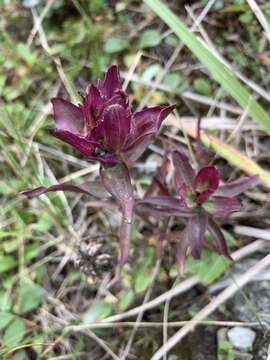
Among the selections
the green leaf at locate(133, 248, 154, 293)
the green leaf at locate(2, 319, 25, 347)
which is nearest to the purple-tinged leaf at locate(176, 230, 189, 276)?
the green leaf at locate(133, 248, 154, 293)

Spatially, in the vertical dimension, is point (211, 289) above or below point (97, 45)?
below

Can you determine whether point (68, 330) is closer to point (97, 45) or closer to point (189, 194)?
point (189, 194)

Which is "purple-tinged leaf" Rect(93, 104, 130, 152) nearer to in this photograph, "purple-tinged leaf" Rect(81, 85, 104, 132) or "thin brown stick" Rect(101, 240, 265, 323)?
"purple-tinged leaf" Rect(81, 85, 104, 132)

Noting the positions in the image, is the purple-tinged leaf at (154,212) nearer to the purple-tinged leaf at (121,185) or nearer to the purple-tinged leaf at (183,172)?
the purple-tinged leaf at (183,172)

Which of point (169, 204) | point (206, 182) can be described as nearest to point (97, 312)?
point (169, 204)

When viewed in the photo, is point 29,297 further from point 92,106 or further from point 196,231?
point 92,106

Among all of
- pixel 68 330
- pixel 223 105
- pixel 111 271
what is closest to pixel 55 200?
pixel 111 271

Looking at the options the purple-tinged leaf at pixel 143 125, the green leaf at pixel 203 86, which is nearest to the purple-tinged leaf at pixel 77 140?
the purple-tinged leaf at pixel 143 125
